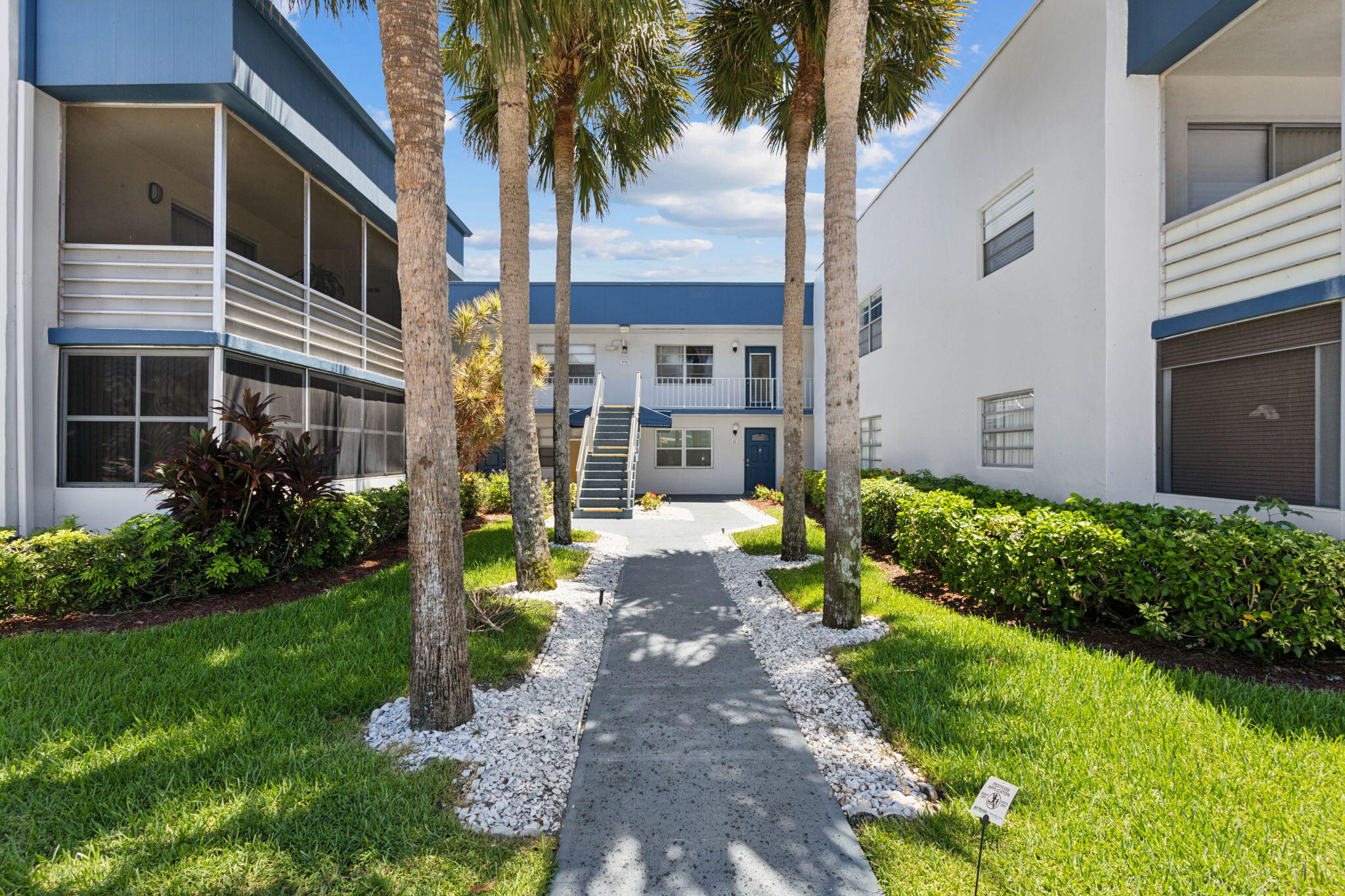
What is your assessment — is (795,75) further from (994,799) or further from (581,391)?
(581,391)

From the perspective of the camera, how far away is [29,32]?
25.1 feet

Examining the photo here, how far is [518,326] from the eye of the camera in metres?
7.38

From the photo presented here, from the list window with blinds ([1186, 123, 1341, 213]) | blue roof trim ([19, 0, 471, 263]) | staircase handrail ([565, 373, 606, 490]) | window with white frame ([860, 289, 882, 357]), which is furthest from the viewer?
staircase handrail ([565, 373, 606, 490])

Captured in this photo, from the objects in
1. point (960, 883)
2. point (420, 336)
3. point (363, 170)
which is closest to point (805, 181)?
point (420, 336)

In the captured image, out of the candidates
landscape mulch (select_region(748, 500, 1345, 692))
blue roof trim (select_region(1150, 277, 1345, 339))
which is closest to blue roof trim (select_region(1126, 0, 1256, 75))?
blue roof trim (select_region(1150, 277, 1345, 339))

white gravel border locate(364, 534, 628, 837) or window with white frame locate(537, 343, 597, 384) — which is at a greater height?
window with white frame locate(537, 343, 597, 384)

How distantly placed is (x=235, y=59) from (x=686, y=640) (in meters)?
8.62

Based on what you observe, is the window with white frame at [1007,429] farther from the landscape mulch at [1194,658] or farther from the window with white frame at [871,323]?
the window with white frame at [871,323]

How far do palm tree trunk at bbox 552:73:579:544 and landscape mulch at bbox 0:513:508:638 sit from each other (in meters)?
2.77

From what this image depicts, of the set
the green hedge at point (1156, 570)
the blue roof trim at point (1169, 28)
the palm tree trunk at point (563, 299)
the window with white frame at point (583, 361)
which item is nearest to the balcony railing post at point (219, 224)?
the palm tree trunk at point (563, 299)

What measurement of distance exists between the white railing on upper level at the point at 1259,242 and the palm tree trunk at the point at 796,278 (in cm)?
415

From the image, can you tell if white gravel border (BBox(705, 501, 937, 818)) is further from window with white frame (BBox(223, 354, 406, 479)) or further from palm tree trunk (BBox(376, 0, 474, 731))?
window with white frame (BBox(223, 354, 406, 479))

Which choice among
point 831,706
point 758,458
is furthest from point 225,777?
point 758,458

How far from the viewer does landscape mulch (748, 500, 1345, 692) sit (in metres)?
4.42
